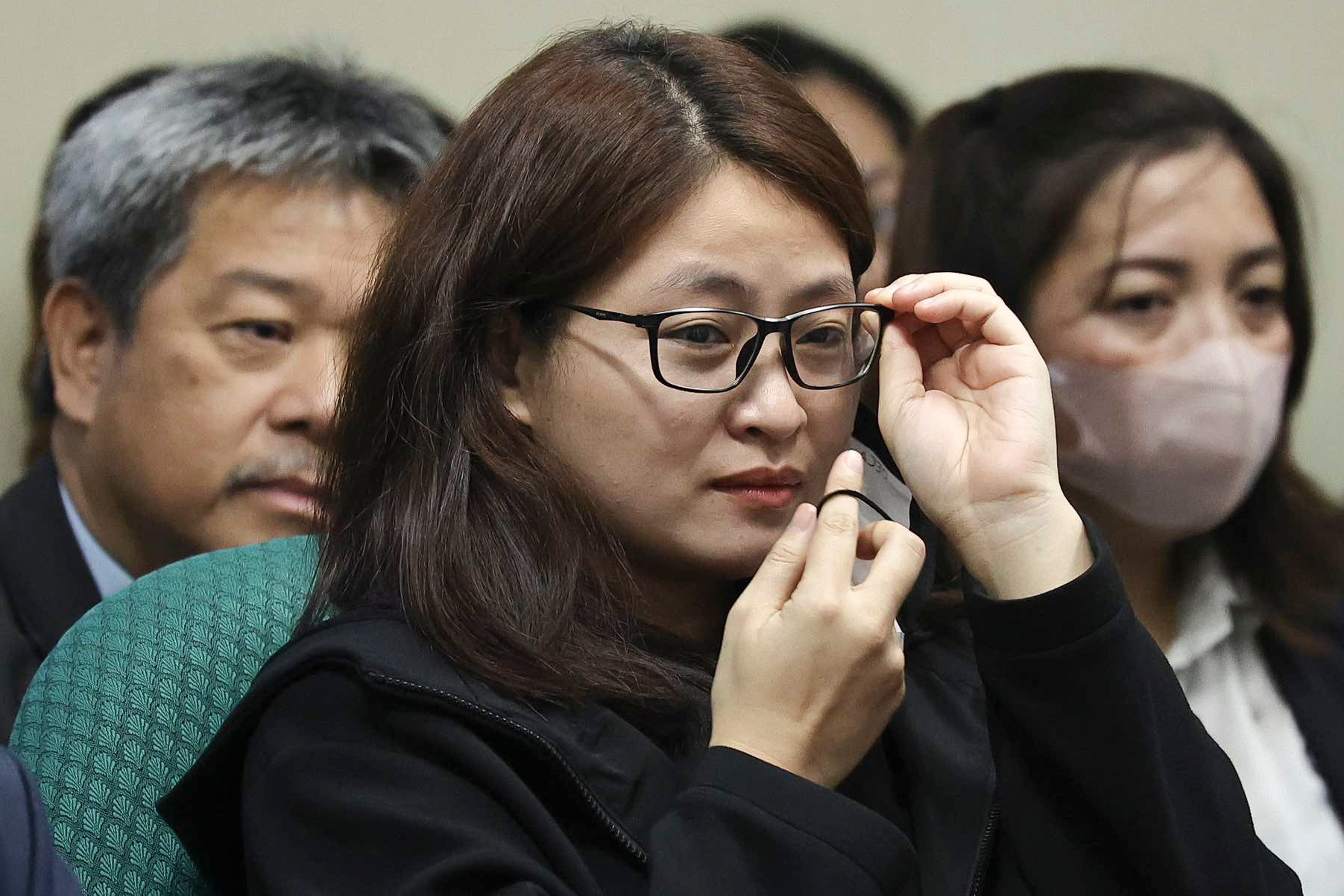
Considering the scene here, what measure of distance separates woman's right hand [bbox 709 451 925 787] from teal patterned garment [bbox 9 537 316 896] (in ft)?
1.77

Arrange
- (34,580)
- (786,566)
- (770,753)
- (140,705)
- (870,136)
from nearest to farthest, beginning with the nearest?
(770,753)
(786,566)
(140,705)
(34,580)
(870,136)

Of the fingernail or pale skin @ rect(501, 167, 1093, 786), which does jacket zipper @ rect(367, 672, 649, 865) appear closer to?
pale skin @ rect(501, 167, 1093, 786)

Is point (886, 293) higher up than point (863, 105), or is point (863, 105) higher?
point (886, 293)

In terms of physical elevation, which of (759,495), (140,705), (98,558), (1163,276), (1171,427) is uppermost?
(759,495)

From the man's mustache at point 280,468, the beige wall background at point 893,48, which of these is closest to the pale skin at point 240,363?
the man's mustache at point 280,468

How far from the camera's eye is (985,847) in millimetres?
1682

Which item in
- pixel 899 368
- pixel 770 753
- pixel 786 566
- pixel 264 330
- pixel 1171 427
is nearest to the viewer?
pixel 770 753

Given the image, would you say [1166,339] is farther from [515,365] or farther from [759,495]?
[515,365]

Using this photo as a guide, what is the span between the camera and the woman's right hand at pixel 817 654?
1.54m

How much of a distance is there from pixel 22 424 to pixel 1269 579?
6.94 feet

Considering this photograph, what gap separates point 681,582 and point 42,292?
1482 millimetres

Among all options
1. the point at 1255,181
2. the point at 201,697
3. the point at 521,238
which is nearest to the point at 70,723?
the point at 201,697

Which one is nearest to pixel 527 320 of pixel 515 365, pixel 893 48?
pixel 515 365

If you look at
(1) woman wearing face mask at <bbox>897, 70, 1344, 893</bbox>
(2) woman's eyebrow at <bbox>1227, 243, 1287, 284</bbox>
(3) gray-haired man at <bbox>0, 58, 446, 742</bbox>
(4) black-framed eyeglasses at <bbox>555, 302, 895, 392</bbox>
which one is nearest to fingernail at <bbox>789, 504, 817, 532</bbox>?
(4) black-framed eyeglasses at <bbox>555, 302, 895, 392</bbox>
